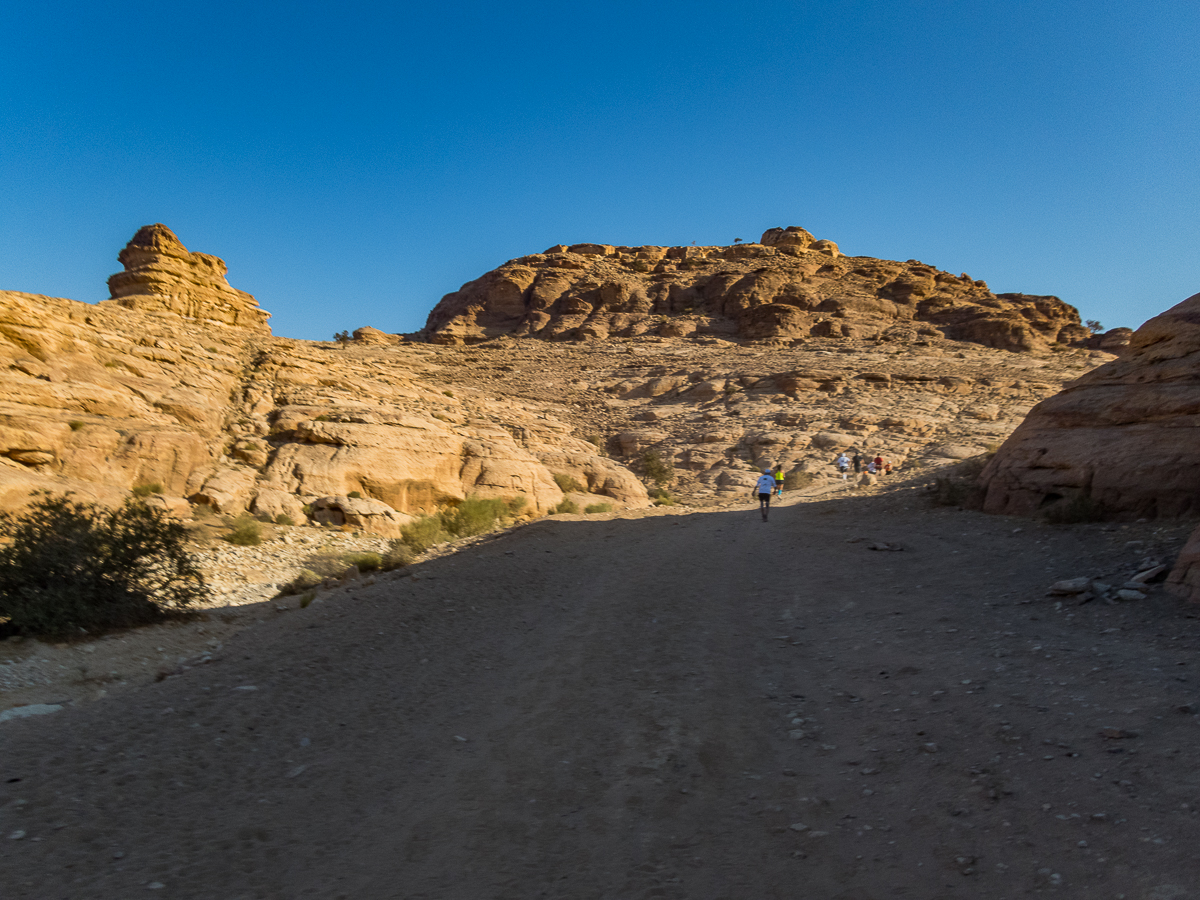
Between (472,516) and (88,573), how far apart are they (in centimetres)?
872

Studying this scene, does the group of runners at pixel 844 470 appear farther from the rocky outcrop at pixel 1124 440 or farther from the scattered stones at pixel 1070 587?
the scattered stones at pixel 1070 587

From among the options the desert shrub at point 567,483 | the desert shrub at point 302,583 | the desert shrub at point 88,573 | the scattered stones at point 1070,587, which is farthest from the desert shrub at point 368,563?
the scattered stones at point 1070,587

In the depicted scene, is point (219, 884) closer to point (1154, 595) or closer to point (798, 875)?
point (798, 875)

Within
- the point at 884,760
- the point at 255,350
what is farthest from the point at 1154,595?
the point at 255,350

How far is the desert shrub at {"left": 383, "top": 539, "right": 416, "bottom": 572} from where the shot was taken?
460 inches

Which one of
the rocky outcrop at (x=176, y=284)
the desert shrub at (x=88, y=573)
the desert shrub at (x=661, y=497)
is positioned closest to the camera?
the desert shrub at (x=88, y=573)

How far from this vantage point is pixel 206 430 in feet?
57.5

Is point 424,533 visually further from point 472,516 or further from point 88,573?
point 88,573

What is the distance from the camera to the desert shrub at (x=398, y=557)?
11695mm

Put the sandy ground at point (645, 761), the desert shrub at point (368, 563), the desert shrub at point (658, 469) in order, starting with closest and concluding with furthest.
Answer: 1. the sandy ground at point (645, 761)
2. the desert shrub at point (368, 563)
3. the desert shrub at point (658, 469)

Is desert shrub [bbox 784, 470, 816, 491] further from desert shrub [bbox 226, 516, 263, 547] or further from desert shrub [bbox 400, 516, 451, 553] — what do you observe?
desert shrub [bbox 226, 516, 263, 547]

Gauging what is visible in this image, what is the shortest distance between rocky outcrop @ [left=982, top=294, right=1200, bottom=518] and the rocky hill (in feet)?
39.1

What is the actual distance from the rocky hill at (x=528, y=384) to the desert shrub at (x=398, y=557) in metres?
3.48

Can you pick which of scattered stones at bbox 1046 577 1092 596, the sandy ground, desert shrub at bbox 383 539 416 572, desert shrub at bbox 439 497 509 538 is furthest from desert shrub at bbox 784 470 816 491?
scattered stones at bbox 1046 577 1092 596
